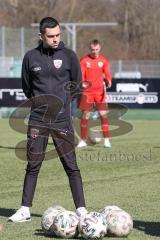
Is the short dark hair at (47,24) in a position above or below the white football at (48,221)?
above

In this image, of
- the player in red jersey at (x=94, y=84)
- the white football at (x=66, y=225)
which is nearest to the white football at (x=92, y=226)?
the white football at (x=66, y=225)

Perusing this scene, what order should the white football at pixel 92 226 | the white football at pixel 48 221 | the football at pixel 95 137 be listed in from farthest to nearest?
the football at pixel 95 137
the white football at pixel 48 221
the white football at pixel 92 226

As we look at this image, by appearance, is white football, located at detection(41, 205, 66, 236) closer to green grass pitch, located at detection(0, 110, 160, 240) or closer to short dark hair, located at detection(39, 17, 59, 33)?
green grass pitch, located at detection(0, 110, 160, 240)

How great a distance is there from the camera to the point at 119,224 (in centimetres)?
669

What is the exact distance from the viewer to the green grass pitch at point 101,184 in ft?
24.2

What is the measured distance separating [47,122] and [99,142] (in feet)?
28.4

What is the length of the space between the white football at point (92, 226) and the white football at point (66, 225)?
0.08 meters

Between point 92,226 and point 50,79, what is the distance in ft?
5.58

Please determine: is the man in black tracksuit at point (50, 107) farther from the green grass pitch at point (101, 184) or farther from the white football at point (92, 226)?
the white football at point (92, 226)

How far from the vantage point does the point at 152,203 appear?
8.74 metres

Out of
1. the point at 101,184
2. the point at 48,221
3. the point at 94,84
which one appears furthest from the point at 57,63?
the point at 94,84

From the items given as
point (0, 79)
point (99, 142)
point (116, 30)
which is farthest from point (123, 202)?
point (116, 30)

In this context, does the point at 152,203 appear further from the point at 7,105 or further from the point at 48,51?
the point at 7,105

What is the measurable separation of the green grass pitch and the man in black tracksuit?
0.48 meters
